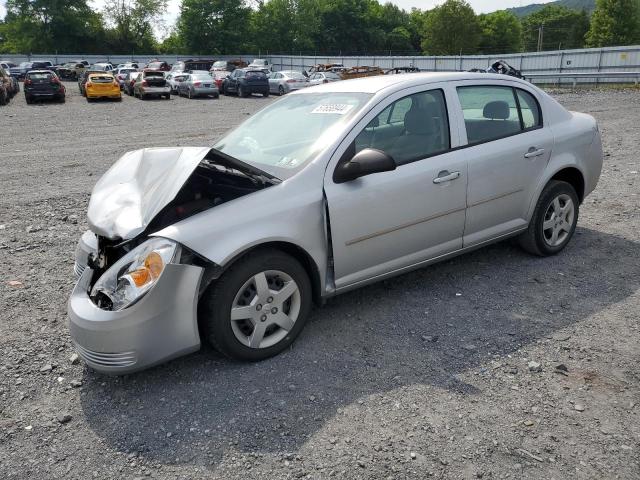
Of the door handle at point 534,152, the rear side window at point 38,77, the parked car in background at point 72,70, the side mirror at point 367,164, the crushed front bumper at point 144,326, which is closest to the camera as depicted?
the crushed front bumper at point 144,326

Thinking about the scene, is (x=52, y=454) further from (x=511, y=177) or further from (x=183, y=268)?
(x=511, y=177)

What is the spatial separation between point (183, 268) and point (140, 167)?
1203mm

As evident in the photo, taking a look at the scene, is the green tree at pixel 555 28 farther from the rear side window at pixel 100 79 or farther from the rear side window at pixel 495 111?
the rear side window at pixel 495 111

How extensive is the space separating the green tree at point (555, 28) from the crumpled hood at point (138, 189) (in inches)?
3920

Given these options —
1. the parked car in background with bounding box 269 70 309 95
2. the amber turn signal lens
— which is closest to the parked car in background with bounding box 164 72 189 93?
the parked car in background with bounding box 269 70 309 95

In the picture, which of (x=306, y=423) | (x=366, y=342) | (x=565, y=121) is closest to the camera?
(x=306, y=423)

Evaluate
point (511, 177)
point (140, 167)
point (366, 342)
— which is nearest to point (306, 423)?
point (366, 342)

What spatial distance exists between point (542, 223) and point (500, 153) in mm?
902

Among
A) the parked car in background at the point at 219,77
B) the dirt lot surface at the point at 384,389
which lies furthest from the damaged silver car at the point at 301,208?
the parked car in background at the point at 219,77

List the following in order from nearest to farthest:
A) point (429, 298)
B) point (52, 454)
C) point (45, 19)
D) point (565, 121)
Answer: point (52, 454)
point (429, 298)
point (565, 121)
point (45, 19)

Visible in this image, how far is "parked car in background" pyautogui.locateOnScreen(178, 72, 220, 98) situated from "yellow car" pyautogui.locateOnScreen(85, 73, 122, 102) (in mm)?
3699

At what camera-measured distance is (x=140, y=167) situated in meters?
4.02

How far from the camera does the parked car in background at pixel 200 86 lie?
1136 inches

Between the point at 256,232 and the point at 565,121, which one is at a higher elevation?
the point at 565,121
